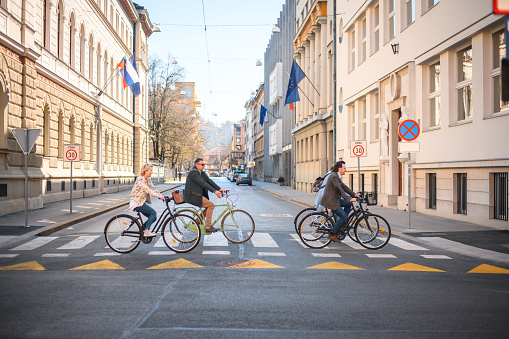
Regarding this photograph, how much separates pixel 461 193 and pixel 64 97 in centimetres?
1921

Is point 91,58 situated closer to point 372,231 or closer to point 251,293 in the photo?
point 372,231

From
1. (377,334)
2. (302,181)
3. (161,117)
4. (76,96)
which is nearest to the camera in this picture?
(377,334)

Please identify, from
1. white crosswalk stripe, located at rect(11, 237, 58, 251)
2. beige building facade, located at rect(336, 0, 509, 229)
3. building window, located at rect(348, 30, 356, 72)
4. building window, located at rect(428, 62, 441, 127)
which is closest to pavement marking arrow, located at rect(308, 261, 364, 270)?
white crosswalk stripe, located at rect(11, 237, 58, 251)

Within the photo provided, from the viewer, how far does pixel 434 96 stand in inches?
736

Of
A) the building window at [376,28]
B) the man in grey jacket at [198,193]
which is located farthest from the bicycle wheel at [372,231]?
the building window at [376,28]

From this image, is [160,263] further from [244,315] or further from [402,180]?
[402,180]

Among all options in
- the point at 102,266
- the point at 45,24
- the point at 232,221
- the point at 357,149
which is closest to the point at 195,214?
the point at 232,221

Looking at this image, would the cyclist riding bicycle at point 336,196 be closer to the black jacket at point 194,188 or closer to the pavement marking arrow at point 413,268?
the pavement marking arrow at point 413,268

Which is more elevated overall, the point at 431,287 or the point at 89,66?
the point at 89,66

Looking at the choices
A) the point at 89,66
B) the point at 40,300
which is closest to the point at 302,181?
the point at 89,66

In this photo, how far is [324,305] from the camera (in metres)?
6.21

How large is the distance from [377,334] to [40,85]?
20825 mm

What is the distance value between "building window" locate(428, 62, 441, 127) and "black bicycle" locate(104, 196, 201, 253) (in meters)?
11.4

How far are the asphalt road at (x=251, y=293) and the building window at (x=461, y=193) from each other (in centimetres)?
608
